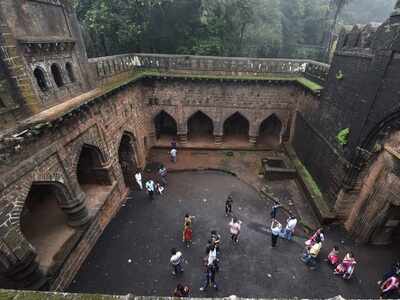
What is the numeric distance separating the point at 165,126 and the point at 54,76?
1004cm

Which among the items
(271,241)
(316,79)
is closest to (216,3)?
(316,79)

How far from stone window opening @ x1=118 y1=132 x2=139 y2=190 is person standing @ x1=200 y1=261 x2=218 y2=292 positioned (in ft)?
22.4

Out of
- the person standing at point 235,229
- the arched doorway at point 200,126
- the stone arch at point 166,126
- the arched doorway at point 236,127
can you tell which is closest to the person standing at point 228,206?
the person standing at point 235,229

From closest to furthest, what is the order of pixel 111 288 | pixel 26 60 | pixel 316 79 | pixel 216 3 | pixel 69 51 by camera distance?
pixel 26 60
pixel 111 288
pixel 69 51
pixel 316 79
pixel 216 3

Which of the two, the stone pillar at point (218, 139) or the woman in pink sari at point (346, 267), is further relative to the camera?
the stone pillar at point (218, 139)

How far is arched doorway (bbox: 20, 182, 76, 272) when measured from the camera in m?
7.16

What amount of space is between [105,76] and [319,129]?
1020 cm

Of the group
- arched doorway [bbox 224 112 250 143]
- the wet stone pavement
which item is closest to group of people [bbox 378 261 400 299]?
the wet stone pavement

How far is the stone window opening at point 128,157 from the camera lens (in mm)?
12688

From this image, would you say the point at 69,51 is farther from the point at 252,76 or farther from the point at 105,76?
the point at 252,76

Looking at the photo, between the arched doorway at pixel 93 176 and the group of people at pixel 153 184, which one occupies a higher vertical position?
the arched doorway at pixel 93 176

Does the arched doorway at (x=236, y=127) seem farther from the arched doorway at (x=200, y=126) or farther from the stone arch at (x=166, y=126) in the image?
the stone arch at (x=166, y=126)

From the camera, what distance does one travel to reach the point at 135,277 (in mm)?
7637

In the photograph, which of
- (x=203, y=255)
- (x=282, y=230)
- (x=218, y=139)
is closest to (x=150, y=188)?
(x=203, y=255)
